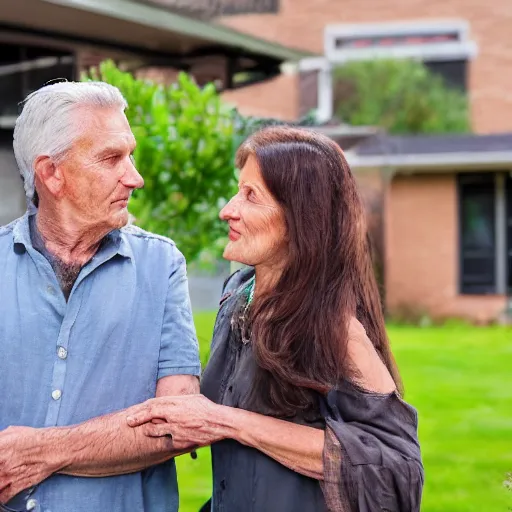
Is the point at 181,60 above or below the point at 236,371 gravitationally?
above

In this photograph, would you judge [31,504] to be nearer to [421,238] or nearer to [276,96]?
[421,238]

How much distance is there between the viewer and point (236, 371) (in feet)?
7.09

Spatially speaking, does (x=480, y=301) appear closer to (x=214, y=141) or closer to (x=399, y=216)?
(x=399, y=216)

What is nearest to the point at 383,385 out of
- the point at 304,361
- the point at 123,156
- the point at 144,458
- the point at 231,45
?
the point at 304,361

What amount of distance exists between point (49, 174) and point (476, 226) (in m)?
17.2

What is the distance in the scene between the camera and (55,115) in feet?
6.64

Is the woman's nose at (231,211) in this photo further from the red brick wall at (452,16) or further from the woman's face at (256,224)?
the red brick wall at (452,16)

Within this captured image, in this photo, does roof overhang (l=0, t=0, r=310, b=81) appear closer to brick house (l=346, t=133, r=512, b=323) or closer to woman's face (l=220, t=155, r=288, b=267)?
woman's face (l=220, t=155, r=288, b=267)

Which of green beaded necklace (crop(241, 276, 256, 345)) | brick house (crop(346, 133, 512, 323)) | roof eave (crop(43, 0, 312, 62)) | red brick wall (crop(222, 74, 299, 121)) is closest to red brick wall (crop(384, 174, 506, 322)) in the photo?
brick house (crop(346, 133, 512, 323))

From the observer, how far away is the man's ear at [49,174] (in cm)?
206

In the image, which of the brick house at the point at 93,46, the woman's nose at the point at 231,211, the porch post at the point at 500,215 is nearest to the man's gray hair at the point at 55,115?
the woman's nose at the point at 231,211

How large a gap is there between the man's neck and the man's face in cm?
3

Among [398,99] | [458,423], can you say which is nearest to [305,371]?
A: [458,423]

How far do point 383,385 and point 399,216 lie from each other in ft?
55.5
